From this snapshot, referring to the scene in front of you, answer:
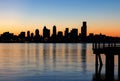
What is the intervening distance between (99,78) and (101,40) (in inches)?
205

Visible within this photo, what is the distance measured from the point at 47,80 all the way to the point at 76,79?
4.64 metres

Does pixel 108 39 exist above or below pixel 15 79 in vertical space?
above

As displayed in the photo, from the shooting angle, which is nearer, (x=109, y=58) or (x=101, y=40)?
(x=109, y=58)

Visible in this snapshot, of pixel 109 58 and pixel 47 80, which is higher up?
pixel 109 58

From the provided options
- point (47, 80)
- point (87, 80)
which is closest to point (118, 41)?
point (87, 80)

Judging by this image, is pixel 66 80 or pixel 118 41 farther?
pixel 66 80

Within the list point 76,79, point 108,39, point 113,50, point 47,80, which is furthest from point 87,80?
point 113,50

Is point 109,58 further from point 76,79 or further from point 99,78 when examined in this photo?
point 76,79

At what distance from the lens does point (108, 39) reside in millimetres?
41031

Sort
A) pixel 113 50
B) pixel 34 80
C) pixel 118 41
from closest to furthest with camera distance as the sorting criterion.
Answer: pixel 113 50 → pixel 118 41 → pixel 34 80

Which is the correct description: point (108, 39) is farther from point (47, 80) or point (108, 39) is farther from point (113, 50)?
point (47, 80)

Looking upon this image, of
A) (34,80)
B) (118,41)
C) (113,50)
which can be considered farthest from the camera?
(34,80)

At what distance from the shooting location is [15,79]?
48.4 m

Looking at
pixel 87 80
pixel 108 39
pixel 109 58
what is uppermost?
pixel 108 39
